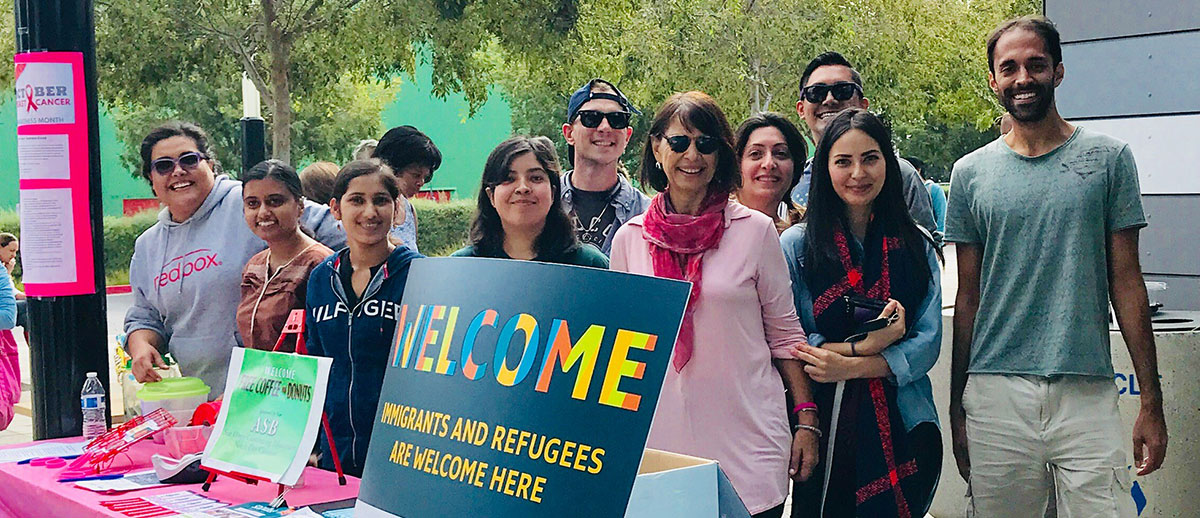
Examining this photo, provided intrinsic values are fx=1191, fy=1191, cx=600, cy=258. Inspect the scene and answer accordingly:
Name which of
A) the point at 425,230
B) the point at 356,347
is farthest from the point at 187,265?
the point at 425,230

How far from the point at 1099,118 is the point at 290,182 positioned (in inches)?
170

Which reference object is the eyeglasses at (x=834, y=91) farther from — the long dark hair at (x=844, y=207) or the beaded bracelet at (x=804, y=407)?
the beaded bracelet at (x=804, y=407)

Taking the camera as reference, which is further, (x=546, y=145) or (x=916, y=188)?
(x=916, y=188)

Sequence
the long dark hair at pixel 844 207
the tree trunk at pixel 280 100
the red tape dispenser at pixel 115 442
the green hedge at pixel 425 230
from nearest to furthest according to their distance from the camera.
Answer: the long dark hair at pixel 844 207 < the red tape dispenser at pixel 115 442 < the tree trunk at pixel 280 100 < the green hedge at pixel 425 230

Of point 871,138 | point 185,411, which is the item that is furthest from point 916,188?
point 185,411

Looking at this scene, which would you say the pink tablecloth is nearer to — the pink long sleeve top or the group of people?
the group of people

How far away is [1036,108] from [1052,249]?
40cm

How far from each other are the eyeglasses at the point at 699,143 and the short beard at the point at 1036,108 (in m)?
0.83

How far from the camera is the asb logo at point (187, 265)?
4.18m

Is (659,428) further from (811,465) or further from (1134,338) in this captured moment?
(1134,338)

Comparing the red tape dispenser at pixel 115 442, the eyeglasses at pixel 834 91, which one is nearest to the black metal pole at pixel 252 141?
the red tape dispenser at pixel 115 442

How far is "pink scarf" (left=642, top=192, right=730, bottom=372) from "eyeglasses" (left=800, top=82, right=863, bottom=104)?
1.12 m

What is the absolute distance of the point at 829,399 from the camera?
11.0 feet

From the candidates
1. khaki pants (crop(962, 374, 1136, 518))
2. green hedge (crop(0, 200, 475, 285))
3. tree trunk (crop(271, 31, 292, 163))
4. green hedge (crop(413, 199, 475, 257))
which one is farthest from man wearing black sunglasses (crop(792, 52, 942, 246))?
green hedge (crop(413, 199, 475, 257))
